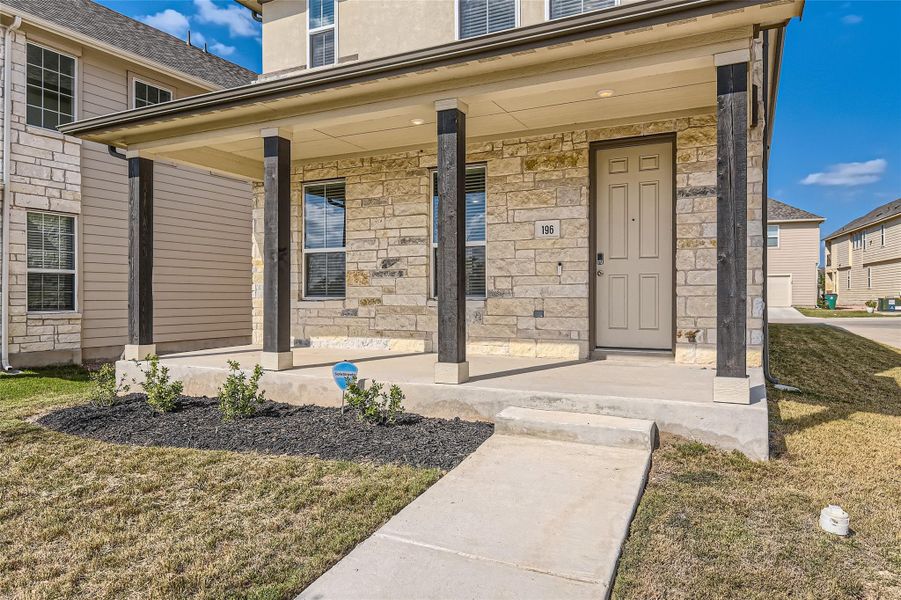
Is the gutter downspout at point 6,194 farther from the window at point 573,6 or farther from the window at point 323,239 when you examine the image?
the window at point 573,6

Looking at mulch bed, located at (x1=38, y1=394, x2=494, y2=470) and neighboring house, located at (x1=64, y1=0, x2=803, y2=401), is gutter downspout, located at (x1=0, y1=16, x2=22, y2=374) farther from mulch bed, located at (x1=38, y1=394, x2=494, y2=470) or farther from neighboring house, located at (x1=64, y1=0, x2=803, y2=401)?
mulch bed, located at (x1=38, y1=394, x2=494, y2=470)

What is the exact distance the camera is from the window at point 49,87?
8.44m

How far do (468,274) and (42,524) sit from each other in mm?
4560

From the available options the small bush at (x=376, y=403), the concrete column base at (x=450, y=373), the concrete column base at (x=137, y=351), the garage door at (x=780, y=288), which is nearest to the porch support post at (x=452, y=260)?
the concrete column base at (x=450, y=373)

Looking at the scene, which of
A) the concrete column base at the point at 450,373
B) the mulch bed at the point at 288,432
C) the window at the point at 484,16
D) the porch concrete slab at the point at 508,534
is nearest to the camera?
the porch concrete slab at the point at 508,534

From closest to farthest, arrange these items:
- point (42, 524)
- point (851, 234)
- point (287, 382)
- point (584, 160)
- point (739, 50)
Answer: point (42, 524), point (739, 50), point (287, 382), point (584, 160), point (851, 234)

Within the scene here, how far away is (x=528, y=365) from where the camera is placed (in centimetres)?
548

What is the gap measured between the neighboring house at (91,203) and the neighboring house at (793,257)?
72.9 ft

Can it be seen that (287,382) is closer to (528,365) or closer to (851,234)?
(528,365)

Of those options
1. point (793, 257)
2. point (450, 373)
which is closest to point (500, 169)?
point (450, 373)

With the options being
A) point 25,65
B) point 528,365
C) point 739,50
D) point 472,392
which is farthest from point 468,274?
point 25,65

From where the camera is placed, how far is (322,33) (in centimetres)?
773

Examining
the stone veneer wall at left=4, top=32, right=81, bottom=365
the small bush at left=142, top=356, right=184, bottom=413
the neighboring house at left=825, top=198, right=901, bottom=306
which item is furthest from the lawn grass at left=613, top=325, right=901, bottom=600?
the neighboring house at left=825, top=198, right=901, bottom=306

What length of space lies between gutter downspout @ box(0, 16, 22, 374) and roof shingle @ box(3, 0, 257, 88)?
0.58 m
